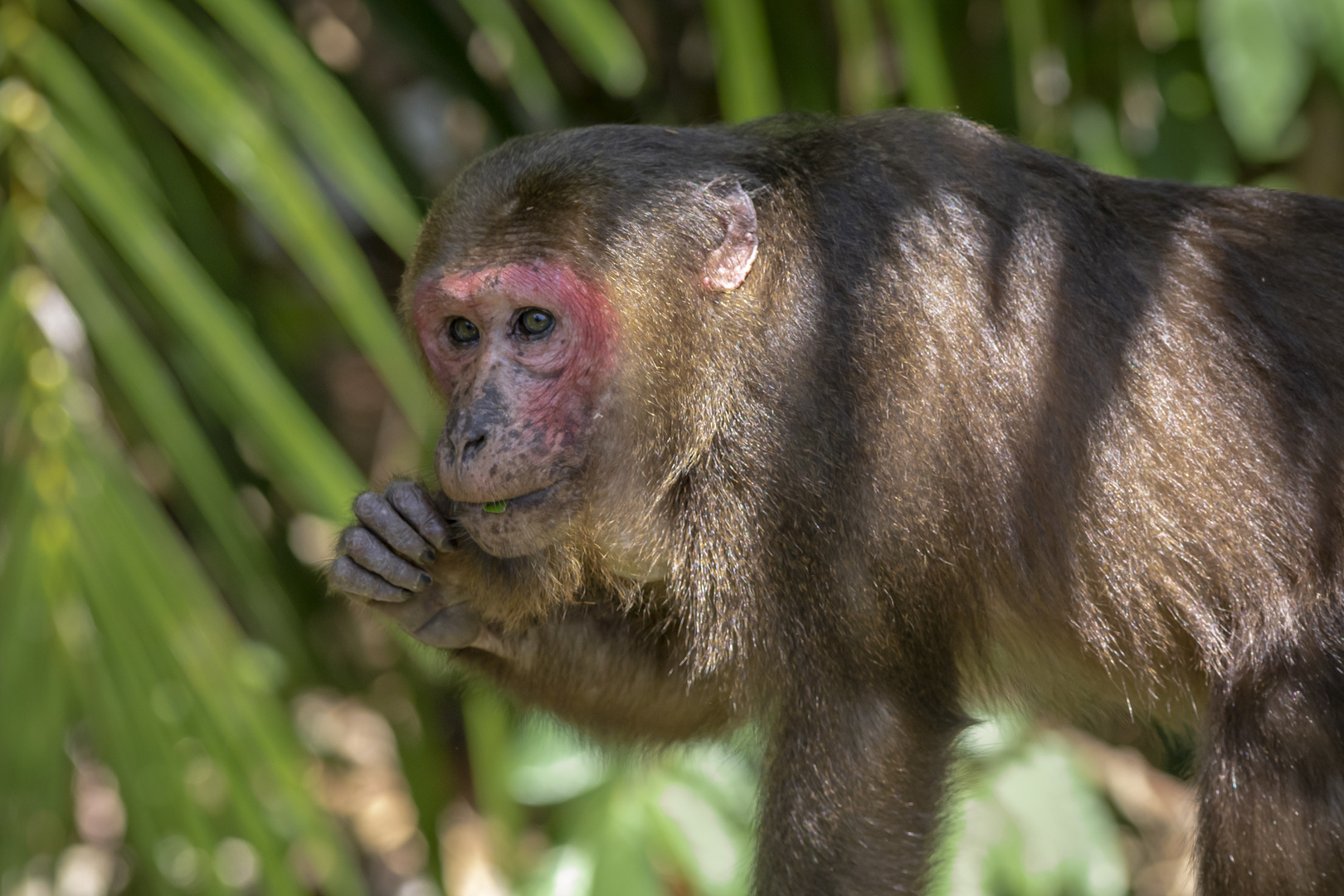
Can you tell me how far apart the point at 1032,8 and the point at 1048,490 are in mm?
1527

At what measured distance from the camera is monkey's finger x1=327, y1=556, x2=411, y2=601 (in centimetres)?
260

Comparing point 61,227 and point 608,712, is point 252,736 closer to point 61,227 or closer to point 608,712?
point 608,712

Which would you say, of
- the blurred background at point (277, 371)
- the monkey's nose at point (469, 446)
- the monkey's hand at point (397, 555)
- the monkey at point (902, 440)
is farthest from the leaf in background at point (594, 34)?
the monkey's hand at point (397, 555)

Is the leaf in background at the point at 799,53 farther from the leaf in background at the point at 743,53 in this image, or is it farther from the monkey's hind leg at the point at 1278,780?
the monkey's hind leg at the point at 1278,780

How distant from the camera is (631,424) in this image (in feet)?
8.36

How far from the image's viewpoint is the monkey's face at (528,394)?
8.08 ft

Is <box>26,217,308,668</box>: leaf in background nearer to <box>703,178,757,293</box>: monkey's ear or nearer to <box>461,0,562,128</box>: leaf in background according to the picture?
<box>461,0,562,128</box>: leaf in background

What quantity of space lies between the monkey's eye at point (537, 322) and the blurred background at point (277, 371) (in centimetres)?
47

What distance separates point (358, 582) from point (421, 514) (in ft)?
0.56

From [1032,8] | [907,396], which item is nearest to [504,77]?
[1032,8]

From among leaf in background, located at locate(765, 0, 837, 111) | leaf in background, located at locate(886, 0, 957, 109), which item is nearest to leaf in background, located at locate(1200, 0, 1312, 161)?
leaf in background, located at locate(886, 0, 957, 109)

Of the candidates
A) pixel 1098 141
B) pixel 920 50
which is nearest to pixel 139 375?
pixel 920 50

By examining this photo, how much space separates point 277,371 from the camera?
3.46 m

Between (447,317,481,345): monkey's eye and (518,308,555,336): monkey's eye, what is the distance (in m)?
0.12
